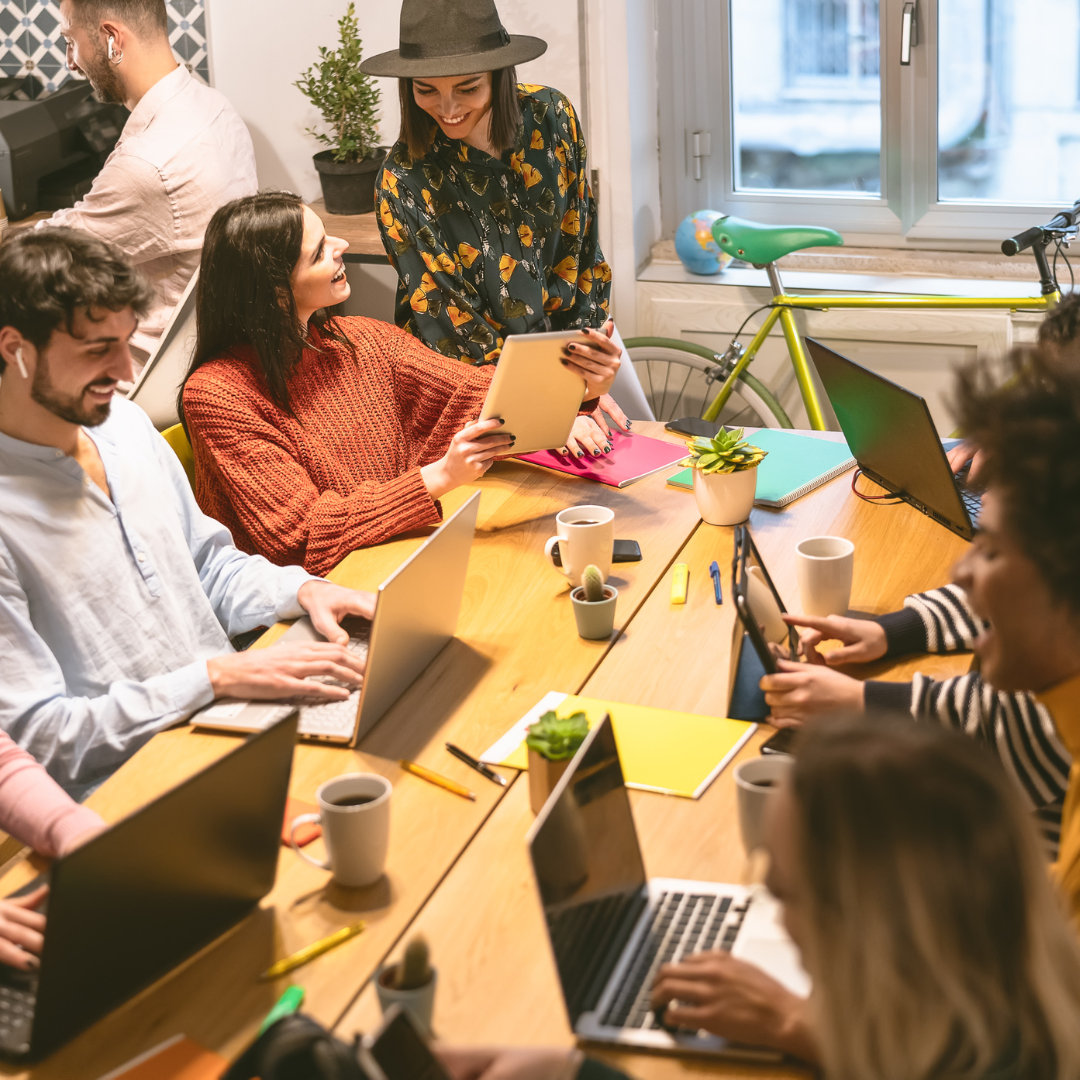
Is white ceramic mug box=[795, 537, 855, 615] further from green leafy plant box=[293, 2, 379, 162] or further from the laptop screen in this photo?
green leafy plant box=[293, 2, 379, 162]

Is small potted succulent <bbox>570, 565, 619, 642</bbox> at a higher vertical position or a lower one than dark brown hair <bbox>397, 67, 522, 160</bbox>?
lower

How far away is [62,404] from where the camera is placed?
5.49 ft

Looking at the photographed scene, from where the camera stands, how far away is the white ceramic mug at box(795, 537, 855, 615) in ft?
5.86

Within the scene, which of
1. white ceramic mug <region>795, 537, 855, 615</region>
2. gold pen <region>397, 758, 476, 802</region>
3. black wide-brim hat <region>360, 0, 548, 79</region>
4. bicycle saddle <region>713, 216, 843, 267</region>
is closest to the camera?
gold pen <region>397, 758, 476, 802</region>

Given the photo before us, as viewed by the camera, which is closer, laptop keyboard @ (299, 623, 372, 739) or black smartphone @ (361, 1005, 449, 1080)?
black smartphone @ (361, 1005, 449, 1080)

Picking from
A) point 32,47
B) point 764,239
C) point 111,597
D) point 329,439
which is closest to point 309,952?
point 111,597

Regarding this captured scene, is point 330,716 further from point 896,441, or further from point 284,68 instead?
point 284,68

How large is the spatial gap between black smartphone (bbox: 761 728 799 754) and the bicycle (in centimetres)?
172

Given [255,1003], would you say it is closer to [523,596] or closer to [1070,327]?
[523,596]

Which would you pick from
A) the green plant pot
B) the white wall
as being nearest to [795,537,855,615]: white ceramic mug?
the white wall

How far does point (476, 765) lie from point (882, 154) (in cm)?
267

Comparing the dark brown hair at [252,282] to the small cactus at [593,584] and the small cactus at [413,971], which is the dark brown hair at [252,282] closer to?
the small cactus at [593,584]

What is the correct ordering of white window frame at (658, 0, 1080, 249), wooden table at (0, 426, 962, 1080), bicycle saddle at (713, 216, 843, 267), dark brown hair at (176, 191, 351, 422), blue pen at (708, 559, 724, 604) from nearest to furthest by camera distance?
wooden table at (0, 426, 962, 1080) → blue pen at (708, 559, 724, 604) → dark brown hair at (176, 191, 351, 422) → bicycle saddle at (713, 216, 843, 267) → white window frame at (658, 0, 1080, 249)

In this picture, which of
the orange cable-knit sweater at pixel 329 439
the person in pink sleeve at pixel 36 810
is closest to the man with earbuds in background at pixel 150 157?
the orange cable-knit sweater at pixel 329 439
